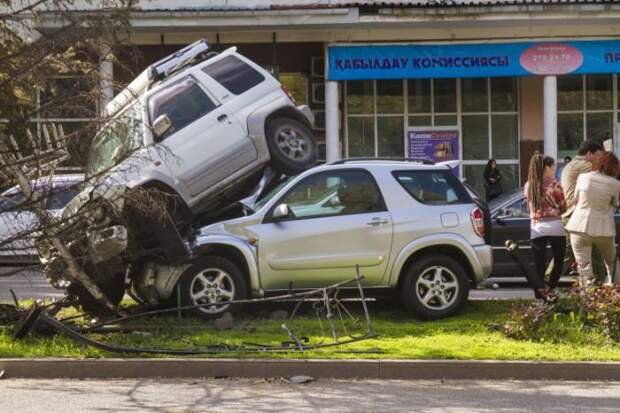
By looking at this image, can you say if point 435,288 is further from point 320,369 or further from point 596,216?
point 320,369

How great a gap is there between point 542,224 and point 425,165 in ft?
5.08

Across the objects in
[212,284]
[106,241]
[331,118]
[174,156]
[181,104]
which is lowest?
[212,284]

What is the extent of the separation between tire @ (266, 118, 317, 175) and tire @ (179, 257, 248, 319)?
1.82 m

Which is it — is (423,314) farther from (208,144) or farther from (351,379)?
(208,144)

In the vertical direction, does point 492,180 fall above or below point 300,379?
above

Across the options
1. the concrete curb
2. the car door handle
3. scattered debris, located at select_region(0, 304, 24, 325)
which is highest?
the car door handle

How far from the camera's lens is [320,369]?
784 centimetres

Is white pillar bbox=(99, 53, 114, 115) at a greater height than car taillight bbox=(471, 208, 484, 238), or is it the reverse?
white pillar bbox=(99, 53, 114, 115)

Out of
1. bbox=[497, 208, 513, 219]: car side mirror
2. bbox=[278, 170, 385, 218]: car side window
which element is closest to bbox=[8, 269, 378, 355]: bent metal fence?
bbox=[278, 170, 385, 218]: car side window

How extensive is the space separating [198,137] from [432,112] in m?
12.6

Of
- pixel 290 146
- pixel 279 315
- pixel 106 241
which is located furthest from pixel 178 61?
pixel 279 315

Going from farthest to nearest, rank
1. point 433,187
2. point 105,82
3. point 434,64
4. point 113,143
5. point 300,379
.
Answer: point 434,64 → point 433,187 → point 113,143 → point 105,82 → point 300,379

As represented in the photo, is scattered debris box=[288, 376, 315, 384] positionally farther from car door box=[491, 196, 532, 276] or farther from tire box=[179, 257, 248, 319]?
car door box=[491, 196, 532, 276]

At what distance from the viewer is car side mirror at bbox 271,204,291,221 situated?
32.1 feet
